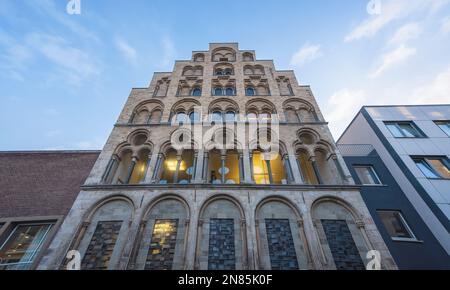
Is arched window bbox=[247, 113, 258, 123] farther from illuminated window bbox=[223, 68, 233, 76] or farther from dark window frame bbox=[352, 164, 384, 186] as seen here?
dark window frame bbox=[352, 164, 384, 186]

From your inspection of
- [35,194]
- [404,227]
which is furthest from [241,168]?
[35,194]

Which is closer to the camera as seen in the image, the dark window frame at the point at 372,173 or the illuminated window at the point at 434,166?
the illuminated window at the point at 434,166

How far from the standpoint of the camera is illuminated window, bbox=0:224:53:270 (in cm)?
880

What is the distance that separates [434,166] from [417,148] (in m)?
1.50

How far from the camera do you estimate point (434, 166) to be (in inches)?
518

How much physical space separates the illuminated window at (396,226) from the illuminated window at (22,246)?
18.2 metres

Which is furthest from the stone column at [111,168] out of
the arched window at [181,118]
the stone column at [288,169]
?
the stone column at [288,169]

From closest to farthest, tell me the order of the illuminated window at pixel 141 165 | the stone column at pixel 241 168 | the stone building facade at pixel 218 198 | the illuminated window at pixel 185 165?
the stone building facade at pixel 218 198, the stone column at pixel 241 168, the illuminated window at pixel 141 165, the illuminated window at pixel 185 165

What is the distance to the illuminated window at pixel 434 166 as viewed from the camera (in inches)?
499

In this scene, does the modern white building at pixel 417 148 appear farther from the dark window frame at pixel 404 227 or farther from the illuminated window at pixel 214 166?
the illuminated window at pixel 214 166

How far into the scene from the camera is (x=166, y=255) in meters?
8.39


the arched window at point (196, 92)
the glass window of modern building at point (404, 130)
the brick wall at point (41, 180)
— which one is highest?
the arched window at point (196, 92)

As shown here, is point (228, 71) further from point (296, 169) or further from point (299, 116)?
point (296, 169)
